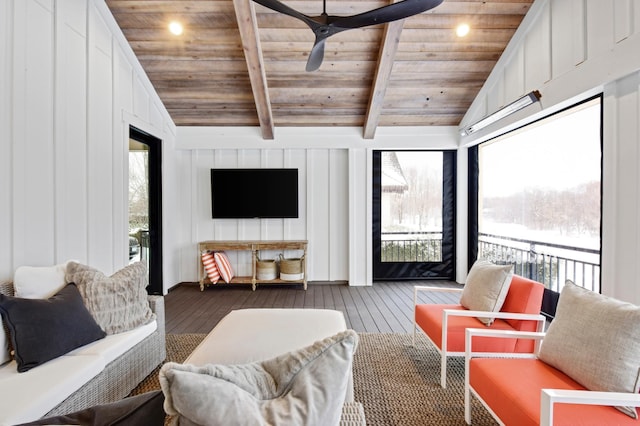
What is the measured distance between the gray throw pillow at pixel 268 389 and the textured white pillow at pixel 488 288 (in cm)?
191

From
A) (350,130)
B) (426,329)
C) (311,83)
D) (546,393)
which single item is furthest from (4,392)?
(350,130)

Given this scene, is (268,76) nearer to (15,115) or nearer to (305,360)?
(15,115)

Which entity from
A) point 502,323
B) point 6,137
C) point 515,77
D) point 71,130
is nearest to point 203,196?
point 71,130

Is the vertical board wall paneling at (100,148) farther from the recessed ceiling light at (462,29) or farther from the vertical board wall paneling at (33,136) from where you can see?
the recessed ceiling light at (462,29)

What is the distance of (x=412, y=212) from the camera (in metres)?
5.20

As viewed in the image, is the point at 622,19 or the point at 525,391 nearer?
the point at 525,391

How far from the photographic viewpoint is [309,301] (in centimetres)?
424

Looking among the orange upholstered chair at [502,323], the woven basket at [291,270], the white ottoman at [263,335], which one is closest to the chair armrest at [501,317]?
the orange upholstered chair at [502,323]

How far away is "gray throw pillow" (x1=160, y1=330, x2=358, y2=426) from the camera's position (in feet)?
2.16

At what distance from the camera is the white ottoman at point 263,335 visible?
169 centimetres

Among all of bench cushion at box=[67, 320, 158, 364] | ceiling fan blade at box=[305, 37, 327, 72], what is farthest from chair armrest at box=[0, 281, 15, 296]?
ceiling fan blade at box=[305, 37, 327, 72]

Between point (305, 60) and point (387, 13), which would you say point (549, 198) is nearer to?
point (387, 13)

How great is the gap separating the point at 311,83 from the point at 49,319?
3.72 metres

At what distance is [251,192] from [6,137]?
300 centimetres
